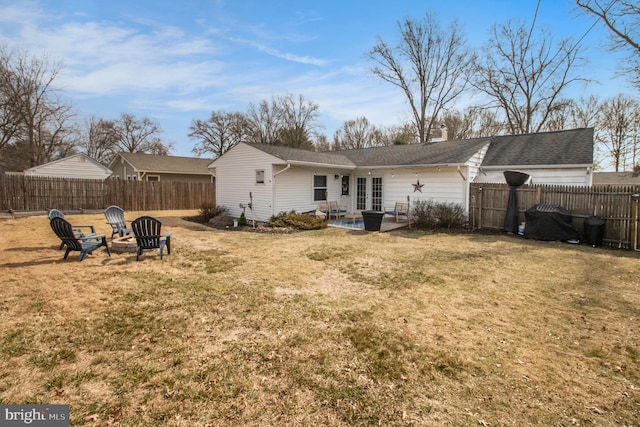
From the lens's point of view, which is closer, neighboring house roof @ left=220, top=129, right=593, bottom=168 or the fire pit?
the fire pit

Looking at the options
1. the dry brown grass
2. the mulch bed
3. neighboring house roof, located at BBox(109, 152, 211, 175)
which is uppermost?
neighboring house roof, located at BBox(109, 152, 211, 175)

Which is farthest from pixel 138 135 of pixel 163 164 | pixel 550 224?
pixel 550 224

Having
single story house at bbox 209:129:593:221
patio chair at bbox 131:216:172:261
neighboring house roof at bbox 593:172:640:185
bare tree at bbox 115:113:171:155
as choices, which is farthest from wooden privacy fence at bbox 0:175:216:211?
neighboring house roof at bbox 593:172:640:185

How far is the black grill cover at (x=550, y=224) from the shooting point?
10.1 metres

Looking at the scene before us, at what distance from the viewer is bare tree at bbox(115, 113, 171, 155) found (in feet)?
136

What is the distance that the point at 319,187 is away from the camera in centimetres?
1507

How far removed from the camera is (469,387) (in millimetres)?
2836

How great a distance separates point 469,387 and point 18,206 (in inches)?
840

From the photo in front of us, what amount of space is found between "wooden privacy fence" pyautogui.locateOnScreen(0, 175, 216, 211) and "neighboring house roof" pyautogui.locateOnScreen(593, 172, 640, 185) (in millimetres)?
36333

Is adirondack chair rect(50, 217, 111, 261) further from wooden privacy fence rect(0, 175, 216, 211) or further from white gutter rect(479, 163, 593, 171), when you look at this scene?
white gutter rect(479, 163, 593, 171)

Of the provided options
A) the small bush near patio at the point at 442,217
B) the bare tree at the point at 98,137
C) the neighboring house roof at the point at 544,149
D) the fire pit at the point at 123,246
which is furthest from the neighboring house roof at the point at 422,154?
the bare tree at the point at 98,137

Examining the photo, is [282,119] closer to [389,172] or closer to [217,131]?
[217,131]

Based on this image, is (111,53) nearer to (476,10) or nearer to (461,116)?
(476,10)

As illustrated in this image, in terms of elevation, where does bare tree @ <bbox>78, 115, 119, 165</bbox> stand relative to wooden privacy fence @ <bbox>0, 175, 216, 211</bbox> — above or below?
above
